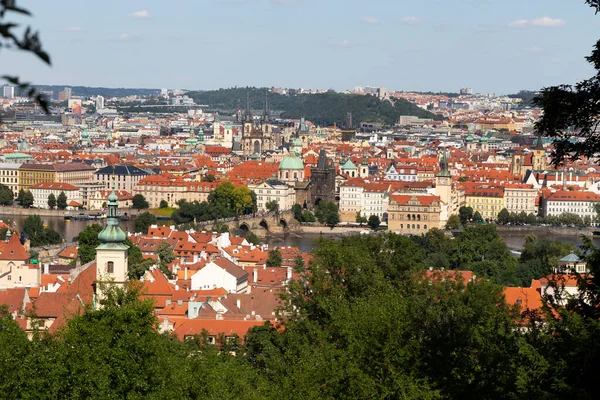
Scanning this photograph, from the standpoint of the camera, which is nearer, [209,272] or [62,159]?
[209,272]

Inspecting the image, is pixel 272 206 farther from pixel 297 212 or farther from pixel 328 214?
pixel 328 214

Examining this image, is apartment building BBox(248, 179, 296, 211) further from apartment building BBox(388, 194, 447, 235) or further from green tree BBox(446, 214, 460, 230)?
green tree BBox(446, 214, 460, 230)

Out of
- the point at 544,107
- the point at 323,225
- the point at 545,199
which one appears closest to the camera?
the point at 544,107

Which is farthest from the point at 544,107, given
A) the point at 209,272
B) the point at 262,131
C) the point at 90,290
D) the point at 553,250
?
the point at 262,131

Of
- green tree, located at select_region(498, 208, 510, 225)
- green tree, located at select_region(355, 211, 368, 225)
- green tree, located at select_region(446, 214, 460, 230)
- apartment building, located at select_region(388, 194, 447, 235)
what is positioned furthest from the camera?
green tree, located at select_region(498, 208, 510, 225)

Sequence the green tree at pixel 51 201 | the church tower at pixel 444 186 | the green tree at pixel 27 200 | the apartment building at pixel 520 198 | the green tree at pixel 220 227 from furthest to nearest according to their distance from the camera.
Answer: the apartment building at pixel 520 198 → the green tree at pixel 27 200 → the green tree at pixel 51 201 → the church tower at pixel 444 186 → the green tree at pixel 220 227

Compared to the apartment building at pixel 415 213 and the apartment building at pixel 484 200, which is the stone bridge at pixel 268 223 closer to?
the apartment building at pixel 415 213

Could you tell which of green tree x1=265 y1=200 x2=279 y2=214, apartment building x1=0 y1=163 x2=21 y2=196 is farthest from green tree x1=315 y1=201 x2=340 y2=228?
apartment building x1=0 y1=163 x2=21 y2=196

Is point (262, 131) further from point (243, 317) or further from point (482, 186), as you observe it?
point (243, 317)

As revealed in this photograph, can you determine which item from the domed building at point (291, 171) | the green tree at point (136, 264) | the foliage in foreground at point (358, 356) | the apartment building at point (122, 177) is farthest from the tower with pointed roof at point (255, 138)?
the foliage in foreground at point (358, 356)
